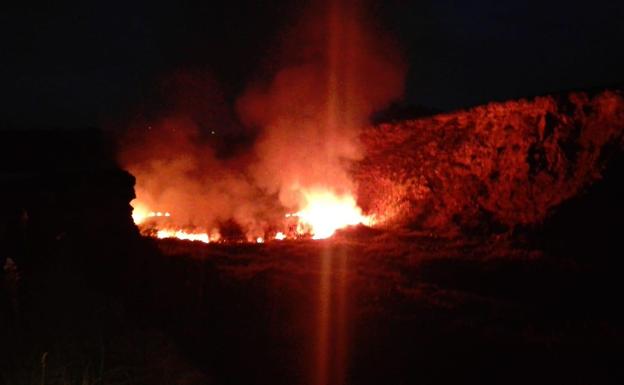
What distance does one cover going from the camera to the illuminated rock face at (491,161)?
10648 millimetres

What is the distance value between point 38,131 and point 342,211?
11.9m

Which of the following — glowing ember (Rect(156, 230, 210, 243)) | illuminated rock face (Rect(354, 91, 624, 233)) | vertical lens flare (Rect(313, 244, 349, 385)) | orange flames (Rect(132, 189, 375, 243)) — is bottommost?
vertical lens flare (Rect(313, 244, 349, 385))

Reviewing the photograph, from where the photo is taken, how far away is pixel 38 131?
64.6ft

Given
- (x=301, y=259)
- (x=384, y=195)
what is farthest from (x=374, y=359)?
(x=384, y=195)

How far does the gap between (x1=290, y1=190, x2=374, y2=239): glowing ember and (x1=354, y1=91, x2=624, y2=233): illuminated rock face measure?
1.12 ft

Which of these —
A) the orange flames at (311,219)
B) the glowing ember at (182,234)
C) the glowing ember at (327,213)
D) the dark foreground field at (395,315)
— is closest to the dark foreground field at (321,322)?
the dark foreground field at (395,315)

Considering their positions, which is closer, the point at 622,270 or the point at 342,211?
the point at 622,270

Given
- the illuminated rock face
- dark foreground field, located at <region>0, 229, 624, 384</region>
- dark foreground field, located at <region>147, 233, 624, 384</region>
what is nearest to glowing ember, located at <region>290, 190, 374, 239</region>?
the illuminated rock face

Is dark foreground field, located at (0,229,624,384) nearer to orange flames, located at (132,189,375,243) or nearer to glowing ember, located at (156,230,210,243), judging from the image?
glowing ember, located at (156,230,210,243)

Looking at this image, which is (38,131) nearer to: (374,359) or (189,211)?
(189,211)

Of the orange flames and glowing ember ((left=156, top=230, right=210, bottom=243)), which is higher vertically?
the orange flames

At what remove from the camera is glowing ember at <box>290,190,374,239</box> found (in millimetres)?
13586

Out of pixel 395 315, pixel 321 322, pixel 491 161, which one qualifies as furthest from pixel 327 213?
pixel 321 322

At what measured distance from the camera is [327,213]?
560 inches
